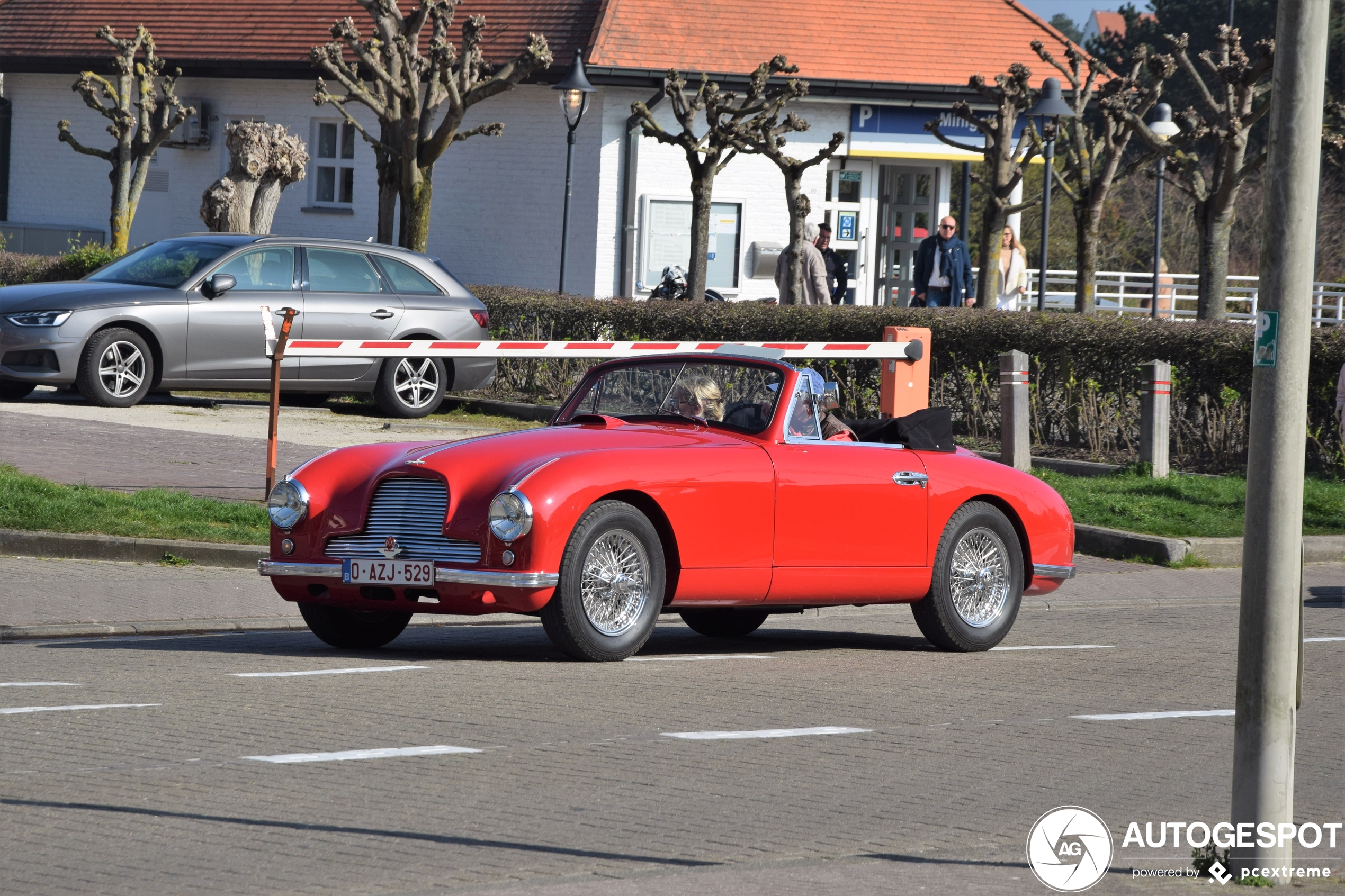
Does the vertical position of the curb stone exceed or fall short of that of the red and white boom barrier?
it falls short

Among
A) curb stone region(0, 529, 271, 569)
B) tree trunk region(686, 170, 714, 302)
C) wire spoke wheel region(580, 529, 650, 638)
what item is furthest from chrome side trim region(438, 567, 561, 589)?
tree trunk region(686, 170, 714, 302)

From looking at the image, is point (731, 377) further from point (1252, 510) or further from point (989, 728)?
point (1252, 510)

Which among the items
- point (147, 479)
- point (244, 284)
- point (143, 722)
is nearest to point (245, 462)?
point (147, 479)

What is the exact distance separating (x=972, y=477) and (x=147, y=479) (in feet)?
22.6

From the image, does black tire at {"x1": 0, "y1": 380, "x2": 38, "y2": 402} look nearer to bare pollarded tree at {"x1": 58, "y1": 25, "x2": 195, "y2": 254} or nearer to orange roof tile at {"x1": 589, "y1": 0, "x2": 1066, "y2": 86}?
bare pollarded tree at {"x1": 58, "y1": 25, "x2": 195, "y2": 254}

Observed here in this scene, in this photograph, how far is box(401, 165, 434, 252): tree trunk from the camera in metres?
26.6

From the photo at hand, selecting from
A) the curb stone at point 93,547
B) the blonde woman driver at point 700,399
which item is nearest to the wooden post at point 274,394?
the curb stone at point 93,547

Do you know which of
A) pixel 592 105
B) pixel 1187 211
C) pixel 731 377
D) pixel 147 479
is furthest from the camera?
pixel 1187 211

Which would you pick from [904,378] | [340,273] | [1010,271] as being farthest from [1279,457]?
[1010,271]

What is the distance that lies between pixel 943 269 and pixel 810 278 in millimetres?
1854

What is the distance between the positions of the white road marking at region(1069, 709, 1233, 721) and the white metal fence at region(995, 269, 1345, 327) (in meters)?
28.3

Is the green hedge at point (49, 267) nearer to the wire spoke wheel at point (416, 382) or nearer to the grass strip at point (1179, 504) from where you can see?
the wire spoke wheel at point (416, 382)

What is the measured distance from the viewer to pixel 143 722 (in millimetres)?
7141

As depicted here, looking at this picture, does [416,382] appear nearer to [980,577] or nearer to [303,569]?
[980,577]
